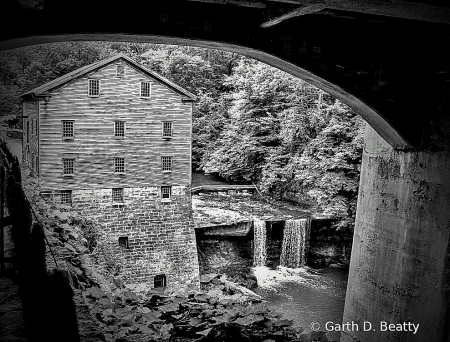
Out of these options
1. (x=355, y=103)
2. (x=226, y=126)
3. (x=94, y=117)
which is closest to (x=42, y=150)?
(x=94, y=117)

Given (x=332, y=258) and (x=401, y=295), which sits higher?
(x=401, y=295)

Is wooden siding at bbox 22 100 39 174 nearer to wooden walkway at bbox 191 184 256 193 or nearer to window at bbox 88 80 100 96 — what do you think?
window at bbox 88 80 100 96

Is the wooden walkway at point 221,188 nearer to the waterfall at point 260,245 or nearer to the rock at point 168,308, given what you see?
the waterfall at point 260,245

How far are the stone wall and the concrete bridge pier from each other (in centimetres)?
1455

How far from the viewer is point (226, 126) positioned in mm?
30797

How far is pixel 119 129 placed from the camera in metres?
20.3

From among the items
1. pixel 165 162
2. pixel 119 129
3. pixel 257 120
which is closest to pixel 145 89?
pixel 119 129

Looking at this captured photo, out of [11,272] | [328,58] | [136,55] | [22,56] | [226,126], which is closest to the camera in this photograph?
[11,272]

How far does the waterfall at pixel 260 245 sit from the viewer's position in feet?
65.0

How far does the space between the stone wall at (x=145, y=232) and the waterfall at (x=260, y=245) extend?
3.09 meters

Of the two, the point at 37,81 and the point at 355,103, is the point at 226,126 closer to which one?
the point at 37,81

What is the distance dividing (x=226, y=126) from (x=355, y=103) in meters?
26.5

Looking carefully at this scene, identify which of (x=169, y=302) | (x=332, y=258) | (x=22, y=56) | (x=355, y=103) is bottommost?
(x=332, y=258)

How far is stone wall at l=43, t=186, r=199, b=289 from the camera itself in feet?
62.5
